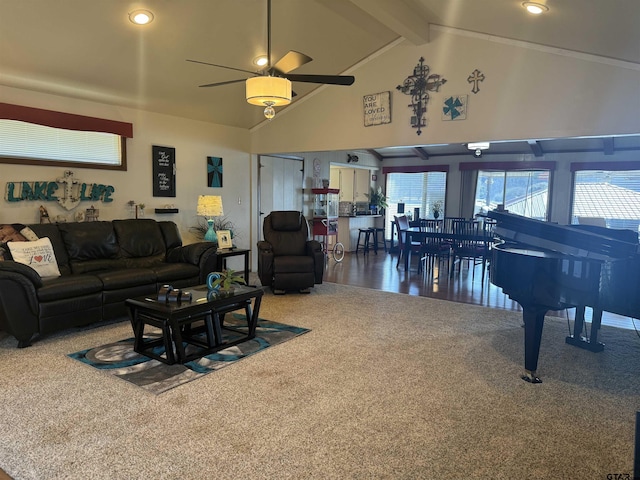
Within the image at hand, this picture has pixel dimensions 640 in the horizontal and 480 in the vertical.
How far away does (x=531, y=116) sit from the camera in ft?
15.6

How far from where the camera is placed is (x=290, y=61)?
3322 mm

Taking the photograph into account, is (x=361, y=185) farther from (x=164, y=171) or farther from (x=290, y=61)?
(x=290, y=61)

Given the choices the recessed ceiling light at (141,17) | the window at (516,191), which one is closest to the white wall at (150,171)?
the recessed ceiling light at (141,17)

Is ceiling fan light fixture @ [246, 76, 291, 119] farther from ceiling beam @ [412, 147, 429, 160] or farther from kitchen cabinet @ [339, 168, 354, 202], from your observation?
kitchen cabinet @ [339, 168, 354, 202]

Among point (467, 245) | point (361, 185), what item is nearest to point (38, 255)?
point (467, 245)

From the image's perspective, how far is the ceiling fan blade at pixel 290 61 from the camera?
324 cm

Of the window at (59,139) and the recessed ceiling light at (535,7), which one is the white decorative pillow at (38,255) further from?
the recessed ceiling light at (535,7)

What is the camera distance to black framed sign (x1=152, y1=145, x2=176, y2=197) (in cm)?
588

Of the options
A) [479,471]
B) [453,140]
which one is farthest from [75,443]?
[453,140]

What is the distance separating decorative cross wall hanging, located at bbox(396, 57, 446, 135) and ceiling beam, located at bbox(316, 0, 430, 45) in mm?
348

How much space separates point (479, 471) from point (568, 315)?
11.2ft

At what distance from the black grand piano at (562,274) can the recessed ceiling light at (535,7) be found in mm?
1774

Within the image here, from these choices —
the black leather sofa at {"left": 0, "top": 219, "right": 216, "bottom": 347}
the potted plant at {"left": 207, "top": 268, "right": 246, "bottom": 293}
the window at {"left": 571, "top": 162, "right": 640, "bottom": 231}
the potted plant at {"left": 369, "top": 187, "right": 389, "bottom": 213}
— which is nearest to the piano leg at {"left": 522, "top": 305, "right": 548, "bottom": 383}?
the potted plant at {"left": 207, "top": 268, "right": 246, "bottom": 293}

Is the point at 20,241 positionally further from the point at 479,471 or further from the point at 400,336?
the point at 479,471
